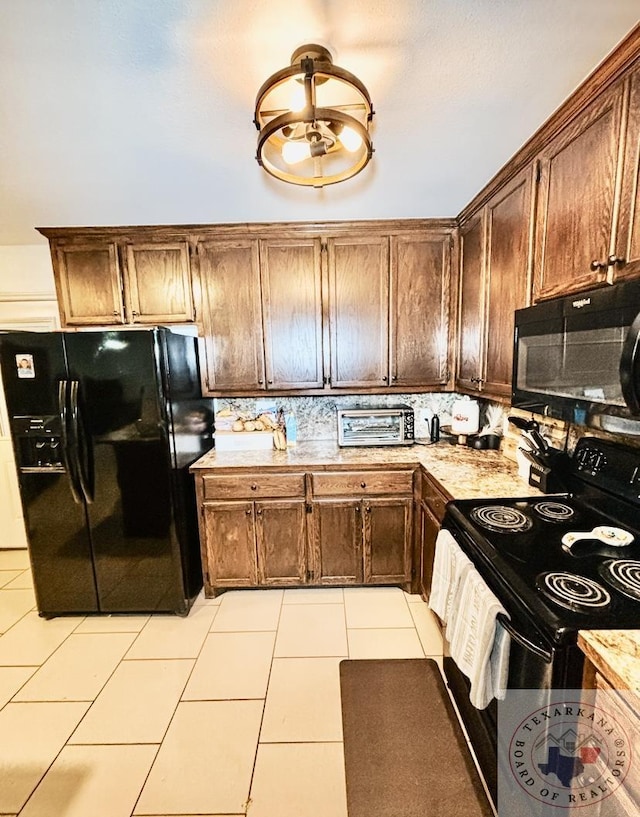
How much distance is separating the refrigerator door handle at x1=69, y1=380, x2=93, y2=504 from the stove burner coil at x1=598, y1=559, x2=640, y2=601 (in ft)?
8.21

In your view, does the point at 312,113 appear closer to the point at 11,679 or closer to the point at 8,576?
the point at 11,679

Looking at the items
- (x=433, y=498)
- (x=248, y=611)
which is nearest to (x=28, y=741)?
(x=248, y=611)

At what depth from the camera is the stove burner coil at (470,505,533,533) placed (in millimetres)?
1365

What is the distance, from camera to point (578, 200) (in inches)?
→ 55.1

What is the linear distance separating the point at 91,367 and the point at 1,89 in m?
1.24

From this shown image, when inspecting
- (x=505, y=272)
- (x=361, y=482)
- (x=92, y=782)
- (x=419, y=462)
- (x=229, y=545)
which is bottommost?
(x=92, y=782)

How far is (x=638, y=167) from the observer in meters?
1.14

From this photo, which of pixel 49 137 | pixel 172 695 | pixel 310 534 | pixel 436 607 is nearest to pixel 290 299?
pixel 49 137

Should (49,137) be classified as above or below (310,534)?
above

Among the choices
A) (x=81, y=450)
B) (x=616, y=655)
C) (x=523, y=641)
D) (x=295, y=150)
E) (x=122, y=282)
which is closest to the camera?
(x=616, y=655)

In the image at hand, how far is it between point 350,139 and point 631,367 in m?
1.15

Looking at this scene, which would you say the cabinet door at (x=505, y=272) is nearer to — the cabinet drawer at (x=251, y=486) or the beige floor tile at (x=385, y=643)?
the cabinet drawer at (x=251, y=486)

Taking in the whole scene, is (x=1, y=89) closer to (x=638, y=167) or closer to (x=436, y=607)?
(x=638, y=167)

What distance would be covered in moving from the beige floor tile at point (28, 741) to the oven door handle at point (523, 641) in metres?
1.89
